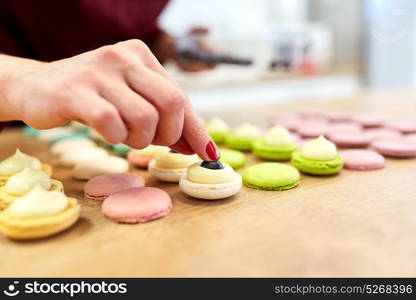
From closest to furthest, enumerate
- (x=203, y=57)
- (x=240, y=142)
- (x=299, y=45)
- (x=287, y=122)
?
(x=240, y=142) → (x=287, y=122) → (x=203, y=57) → (x=299, y=45)

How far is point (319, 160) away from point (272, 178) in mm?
135

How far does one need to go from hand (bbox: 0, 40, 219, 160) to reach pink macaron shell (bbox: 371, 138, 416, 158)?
54cm

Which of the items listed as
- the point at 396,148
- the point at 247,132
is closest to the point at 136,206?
the point at 247,132

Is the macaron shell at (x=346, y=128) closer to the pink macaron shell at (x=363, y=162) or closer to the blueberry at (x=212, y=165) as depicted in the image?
the pink macaron shell at (x=363, y=162)

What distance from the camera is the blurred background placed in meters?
2.49

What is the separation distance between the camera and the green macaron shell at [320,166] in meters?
0.82

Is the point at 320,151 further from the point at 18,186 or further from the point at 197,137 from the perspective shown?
the point at 18,186

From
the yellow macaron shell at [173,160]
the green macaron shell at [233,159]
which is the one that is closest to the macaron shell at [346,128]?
the green macaron shell at [233,159]

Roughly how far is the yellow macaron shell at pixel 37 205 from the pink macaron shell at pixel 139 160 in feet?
1.11

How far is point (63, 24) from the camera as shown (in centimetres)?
139

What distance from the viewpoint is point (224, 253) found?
526 mm

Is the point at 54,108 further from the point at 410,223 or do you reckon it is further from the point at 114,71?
the point at 410,223

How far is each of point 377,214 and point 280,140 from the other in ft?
1.13

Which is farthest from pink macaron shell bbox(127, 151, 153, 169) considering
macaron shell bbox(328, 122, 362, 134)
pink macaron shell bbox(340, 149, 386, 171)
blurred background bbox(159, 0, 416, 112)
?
blurred background bbox(159, 0, 416, 112)
